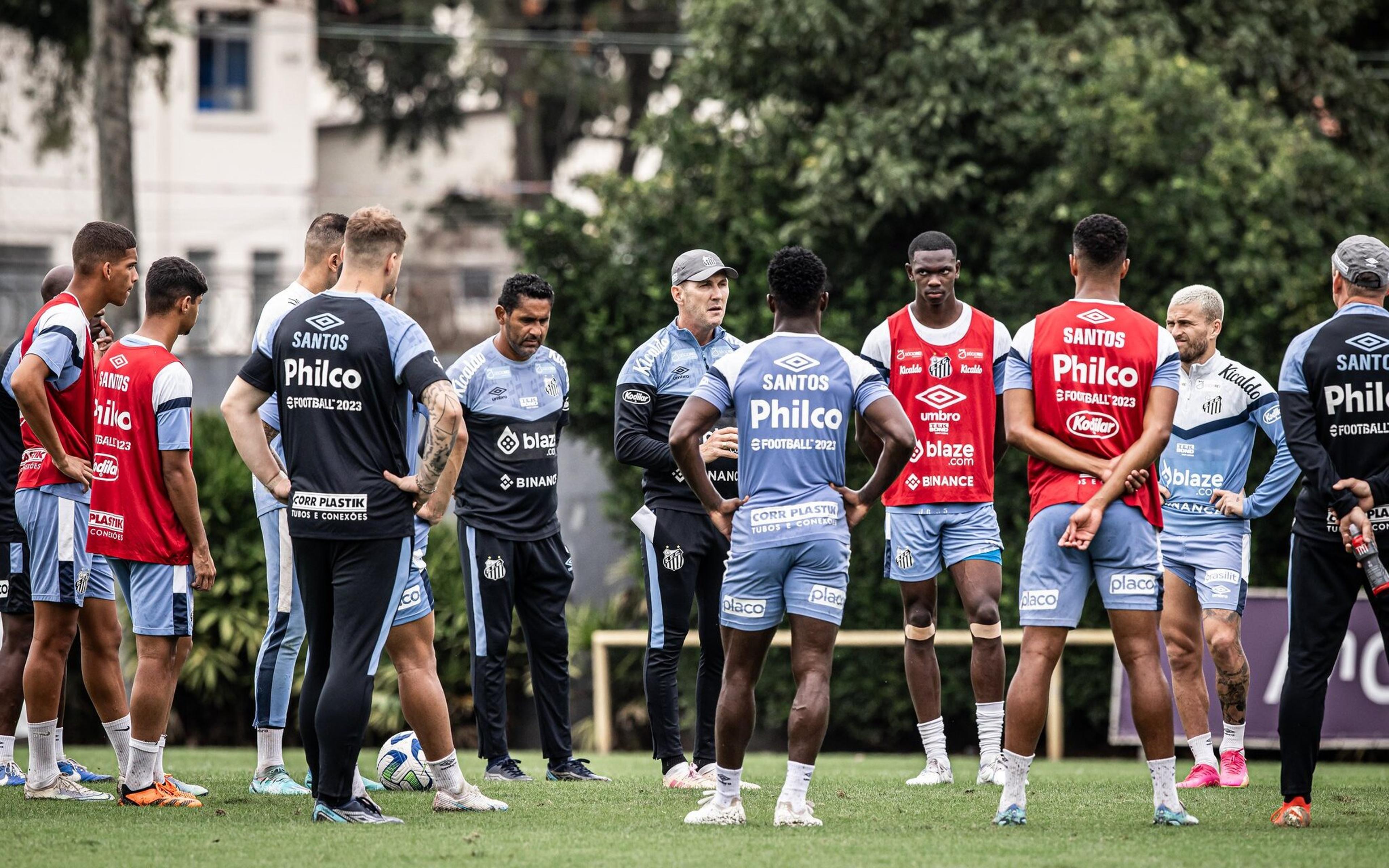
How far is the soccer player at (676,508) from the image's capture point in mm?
8430

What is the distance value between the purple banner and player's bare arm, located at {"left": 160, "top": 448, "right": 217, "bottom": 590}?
7871 mm

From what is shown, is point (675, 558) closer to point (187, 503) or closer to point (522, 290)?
point (522, 290)

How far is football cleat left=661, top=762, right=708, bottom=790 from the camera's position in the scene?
327 inches

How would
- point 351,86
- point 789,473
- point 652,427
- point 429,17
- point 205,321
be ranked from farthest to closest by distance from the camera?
point 351,86 → point 429,17 → point 205,321 → point 652,427 → point 789,473

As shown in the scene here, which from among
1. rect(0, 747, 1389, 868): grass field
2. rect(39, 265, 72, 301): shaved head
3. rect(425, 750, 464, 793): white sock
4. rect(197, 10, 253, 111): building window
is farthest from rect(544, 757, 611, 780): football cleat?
rect(197, 10, 253, 111): building window

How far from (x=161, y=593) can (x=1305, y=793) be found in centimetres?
536

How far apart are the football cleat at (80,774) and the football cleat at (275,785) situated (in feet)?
3.51

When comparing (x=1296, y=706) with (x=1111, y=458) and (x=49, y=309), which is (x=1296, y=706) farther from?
(x=49, y=309)

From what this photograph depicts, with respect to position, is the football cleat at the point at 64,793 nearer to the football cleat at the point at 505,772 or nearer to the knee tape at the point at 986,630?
the football cleat at the point at 505,772

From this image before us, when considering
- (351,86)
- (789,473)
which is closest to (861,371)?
(789,473)

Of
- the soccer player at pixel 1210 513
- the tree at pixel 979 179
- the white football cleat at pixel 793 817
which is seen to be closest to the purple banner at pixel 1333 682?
the tree at pixel 979 179

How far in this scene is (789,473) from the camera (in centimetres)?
652

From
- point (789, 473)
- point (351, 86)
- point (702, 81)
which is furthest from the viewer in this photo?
point (351, 86)

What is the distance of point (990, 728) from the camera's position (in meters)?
8.48
